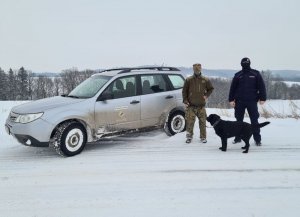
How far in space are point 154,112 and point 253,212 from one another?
15.4ft

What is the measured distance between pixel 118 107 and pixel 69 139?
4.60 feet

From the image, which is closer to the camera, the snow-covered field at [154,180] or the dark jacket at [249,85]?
the snow-covered field at [154,180]

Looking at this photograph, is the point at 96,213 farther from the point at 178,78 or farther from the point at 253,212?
the point at 178,78

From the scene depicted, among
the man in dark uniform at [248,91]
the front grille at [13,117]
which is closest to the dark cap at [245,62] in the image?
the man in dark uniform at [248,91]

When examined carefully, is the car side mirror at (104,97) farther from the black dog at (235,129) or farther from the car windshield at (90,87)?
the black dog at (235,129)

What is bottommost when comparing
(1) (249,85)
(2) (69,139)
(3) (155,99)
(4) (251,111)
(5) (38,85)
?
(2) (69,139)

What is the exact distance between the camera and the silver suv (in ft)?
23.1

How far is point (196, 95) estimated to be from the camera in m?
8.12

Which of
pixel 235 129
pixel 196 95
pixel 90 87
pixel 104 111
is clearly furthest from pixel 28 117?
pixel 235 129

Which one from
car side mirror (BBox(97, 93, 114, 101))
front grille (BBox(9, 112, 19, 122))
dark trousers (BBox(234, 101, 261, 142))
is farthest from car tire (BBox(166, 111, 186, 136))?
front grille (BBox(9, 112, 19, 122))

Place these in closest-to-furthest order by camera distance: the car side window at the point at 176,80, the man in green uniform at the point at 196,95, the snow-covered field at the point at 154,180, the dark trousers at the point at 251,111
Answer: the snow-covered field at the point at 154,180, the dark trousers at the point at 251,111, the man in green uniform at the point at 196,95, the car side window at the point at 176,80

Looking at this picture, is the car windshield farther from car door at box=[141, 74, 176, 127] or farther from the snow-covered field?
the snow-covered field

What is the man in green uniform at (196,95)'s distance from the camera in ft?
26.5

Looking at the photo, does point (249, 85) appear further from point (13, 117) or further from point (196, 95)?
point (13, 117)
